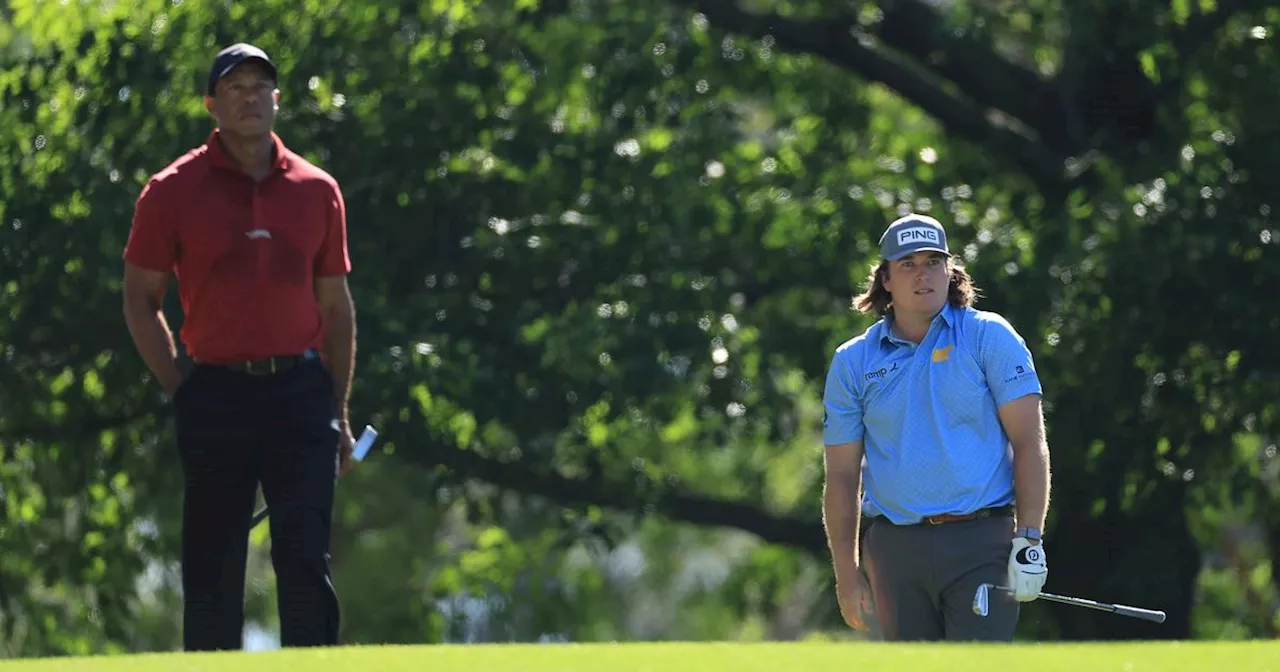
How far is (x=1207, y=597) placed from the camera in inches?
719

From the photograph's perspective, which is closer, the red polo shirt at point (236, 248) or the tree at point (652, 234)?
the red polo shirt at point (236, 248)

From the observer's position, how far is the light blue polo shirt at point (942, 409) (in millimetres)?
6133

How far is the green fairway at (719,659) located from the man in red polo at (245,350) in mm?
1488

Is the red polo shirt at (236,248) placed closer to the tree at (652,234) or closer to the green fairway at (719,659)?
the green fairway at (719,659)

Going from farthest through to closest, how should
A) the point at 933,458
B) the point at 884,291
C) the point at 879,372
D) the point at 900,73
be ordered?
the point at 900,73 < the point at 884,291 < the point at 879,372 < the point at 933,458

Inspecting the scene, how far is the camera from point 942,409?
6152mm

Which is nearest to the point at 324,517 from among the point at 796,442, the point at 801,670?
the point at 801,670

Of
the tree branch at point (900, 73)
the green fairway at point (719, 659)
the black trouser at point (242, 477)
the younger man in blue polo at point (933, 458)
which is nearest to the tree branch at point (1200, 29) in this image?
the tree branch at point (900, 73)

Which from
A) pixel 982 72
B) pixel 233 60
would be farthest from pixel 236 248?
pixel 982 72

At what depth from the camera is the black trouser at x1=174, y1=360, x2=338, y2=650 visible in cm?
694

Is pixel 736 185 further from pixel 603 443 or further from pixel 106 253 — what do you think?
pixel 106 253

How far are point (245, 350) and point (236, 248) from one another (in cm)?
29

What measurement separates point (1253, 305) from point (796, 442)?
190 inches

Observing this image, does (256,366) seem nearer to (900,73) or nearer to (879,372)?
(879,372)
